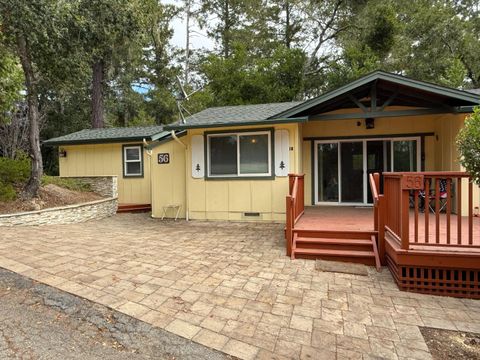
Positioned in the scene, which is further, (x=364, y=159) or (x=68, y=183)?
(x=68, y=183)

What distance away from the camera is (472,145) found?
3102mm

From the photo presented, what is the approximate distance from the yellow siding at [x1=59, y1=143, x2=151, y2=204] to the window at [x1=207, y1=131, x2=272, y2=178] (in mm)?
4263

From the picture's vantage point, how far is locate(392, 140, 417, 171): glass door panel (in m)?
8.02

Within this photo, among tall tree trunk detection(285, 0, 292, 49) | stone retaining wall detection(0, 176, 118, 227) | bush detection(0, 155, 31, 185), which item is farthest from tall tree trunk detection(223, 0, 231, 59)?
bush detection(0, 155, 31, 185)

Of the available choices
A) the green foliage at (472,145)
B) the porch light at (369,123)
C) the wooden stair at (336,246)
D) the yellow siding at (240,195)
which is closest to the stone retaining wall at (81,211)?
the yellow siding at (240,195)

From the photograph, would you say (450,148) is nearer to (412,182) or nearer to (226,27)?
(412,182)

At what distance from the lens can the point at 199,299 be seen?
331 centimetres

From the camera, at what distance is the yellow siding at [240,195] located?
295 inches

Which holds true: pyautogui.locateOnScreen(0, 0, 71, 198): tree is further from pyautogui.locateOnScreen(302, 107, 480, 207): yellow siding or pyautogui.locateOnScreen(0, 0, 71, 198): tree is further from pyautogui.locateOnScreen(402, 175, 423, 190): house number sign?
pyautogui.locateOnScreen(402, 175, 423, 190): house number sign

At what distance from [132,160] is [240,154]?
552 centimetres

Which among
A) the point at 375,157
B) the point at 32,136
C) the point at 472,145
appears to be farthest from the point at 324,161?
the point at 32,136

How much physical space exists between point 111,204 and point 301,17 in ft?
51.0

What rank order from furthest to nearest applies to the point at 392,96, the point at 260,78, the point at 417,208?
1. the point at 260,78
2. the point at 392,96
3. the point at 417,208

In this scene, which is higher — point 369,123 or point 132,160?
point 369,123
